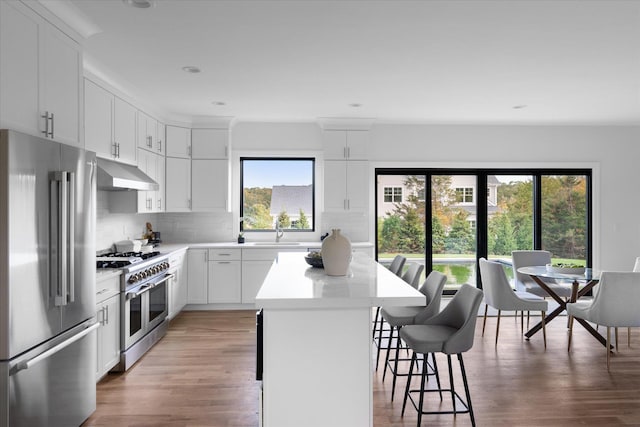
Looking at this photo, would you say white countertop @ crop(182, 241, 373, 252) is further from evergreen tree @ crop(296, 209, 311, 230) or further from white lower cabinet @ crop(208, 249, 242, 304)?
evergreen tree @ crop(296, 209, 311, 230)

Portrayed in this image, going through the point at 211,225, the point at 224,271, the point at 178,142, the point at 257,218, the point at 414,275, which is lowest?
the point at 224,271

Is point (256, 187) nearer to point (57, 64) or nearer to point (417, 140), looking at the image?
point (417, 140)

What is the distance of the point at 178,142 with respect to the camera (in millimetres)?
5957

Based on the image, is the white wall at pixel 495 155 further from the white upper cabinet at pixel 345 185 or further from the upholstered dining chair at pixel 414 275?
the upholstered dining chair at pixel 414 275

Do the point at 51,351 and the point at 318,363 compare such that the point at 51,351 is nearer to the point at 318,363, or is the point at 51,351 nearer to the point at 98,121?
the point at 318,363

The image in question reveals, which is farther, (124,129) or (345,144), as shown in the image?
(345,144)

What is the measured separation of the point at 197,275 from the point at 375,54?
3.79 metres

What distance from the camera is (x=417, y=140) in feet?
21.4

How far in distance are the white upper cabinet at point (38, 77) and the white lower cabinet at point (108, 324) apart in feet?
4.01

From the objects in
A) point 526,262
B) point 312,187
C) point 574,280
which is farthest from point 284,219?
point 574,280

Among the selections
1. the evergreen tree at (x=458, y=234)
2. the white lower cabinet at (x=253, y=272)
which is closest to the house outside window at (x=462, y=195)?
the evergreen tree at (x=458, y=234)

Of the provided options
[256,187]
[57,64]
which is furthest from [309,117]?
[57,64]

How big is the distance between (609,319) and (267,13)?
383cm

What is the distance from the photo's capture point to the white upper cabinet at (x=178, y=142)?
5.86 m
